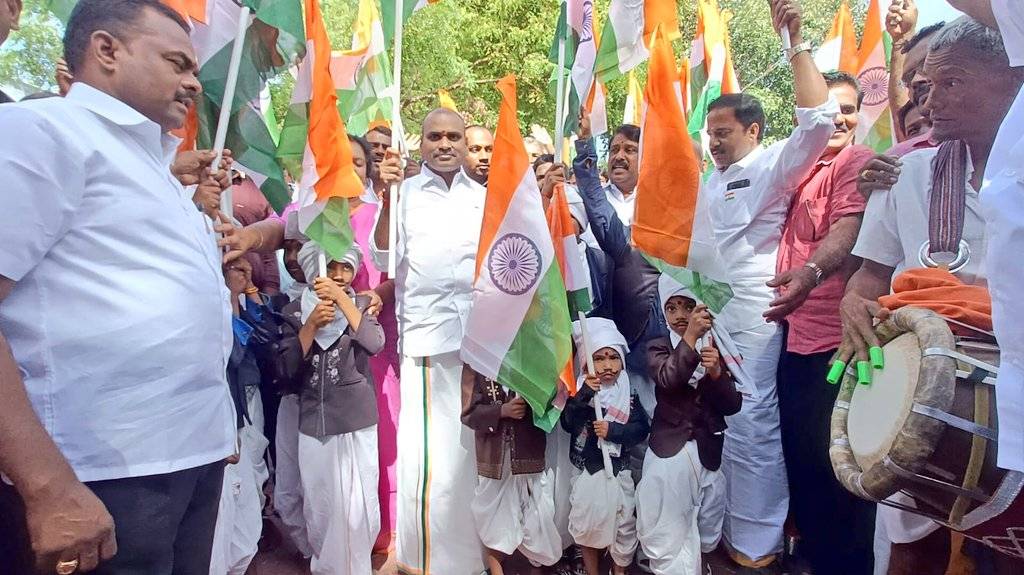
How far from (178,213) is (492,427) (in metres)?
1.88

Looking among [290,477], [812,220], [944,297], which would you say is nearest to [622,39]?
[812,220]

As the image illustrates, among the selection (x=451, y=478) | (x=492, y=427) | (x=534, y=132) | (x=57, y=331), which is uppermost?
(x=534, y=132)

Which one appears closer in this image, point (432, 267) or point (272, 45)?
point (272, 45)

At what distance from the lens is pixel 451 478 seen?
3.37m

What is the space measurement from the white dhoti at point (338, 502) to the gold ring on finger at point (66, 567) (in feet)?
6.34

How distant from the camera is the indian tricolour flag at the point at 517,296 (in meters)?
3.04

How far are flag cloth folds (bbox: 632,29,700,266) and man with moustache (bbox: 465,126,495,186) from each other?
→ 1.52 m

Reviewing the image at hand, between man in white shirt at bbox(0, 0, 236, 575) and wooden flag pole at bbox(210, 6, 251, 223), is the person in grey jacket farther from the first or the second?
man in white shirt at bbox(0, 0, 236, 575)

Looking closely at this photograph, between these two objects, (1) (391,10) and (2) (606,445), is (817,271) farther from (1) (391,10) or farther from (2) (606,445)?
(1) (391,10)

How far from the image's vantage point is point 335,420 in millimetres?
3197

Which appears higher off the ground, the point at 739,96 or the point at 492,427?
the point at 739,96

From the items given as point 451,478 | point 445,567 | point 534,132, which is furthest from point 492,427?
point 534,132

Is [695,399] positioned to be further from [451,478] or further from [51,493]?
[51,493]

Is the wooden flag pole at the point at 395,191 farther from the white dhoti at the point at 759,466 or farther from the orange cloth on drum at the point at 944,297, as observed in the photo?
the orange cloth on drum at the point at 944,297
